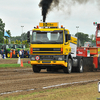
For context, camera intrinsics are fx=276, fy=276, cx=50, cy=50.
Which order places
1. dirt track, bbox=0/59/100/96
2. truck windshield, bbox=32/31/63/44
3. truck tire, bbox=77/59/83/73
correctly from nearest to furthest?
dirt track, bbox=0/59/100/96
truck windshield, bbox=32/31/63/44
truck tire, bbox=77/59/83/73

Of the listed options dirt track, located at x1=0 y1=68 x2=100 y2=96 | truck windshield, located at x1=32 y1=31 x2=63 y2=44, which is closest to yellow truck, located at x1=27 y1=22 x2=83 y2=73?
truck windshield, located at x1=32 y1=31 x2=63 y2=44

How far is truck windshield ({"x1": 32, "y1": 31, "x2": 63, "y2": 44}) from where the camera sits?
16.1m

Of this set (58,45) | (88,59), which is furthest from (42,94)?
(88,59)

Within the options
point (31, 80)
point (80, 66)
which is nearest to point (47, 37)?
point (80, 66)

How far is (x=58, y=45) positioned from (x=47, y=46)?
65cm

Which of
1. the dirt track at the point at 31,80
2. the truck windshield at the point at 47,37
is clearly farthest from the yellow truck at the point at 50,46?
the dirt track at the point at 31,80

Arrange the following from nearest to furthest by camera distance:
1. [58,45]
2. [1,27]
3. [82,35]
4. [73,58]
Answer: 1. [58,45]
2. [73,58]
3. [1,27]
4. [82,35]

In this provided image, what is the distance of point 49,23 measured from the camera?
17.1m

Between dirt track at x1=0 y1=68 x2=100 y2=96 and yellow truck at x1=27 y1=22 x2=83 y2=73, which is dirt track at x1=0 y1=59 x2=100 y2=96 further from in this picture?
yellow truck at x1=27 y1=22 x2=83 y2=73

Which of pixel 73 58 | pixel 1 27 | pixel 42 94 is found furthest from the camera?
pixel 1 27

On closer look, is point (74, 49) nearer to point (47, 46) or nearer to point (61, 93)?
point (47, 46)

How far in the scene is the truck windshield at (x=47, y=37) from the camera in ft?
53.0

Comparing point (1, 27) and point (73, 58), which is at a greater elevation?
point (1, 27)

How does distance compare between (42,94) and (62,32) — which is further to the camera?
(62,32)
